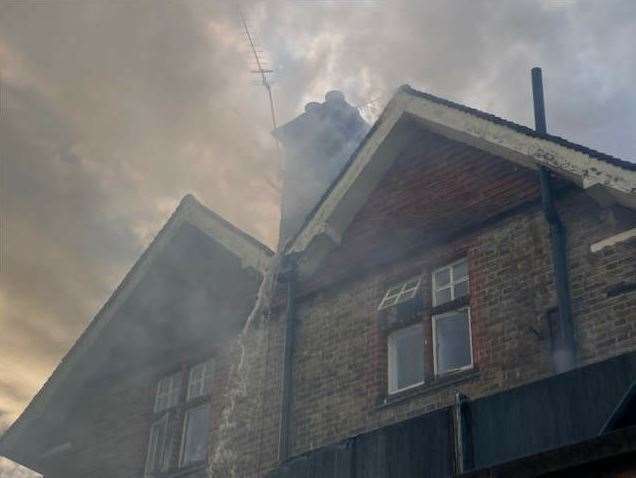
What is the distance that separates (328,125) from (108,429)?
7979mm

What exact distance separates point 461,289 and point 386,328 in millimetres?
1064

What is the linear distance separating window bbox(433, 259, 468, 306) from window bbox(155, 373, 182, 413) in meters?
4.62

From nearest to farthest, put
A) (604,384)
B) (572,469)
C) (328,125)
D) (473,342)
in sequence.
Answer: (572,469)
(604,384)
(473,342)
(328,125)

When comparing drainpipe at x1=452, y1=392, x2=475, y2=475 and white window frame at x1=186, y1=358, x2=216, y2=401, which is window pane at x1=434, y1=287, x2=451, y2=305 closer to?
drainpipe at x1=452, y1=392, x2=475, y2=475

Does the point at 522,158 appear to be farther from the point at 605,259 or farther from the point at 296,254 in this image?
the point at 296,254

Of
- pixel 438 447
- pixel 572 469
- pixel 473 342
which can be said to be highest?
pixel 473 342

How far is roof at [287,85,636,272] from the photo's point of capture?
852 cm

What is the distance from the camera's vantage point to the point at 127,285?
44.4ft

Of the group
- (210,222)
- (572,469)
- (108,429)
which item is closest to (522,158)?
(210,222)

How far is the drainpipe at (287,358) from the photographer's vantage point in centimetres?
994

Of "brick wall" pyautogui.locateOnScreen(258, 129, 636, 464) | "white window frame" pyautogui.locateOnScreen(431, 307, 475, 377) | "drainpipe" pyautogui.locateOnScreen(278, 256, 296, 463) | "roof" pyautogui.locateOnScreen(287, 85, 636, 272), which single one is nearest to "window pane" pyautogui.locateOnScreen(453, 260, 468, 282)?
"brick wall" pyautogui.locateOnScreen(258, 129, 636, 464)

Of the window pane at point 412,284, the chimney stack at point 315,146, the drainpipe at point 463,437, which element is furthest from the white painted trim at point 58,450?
the drainpipe at point 463,437

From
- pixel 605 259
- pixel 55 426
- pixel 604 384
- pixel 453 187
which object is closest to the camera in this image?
pixel 604 384

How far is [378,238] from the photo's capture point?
10.7 m
